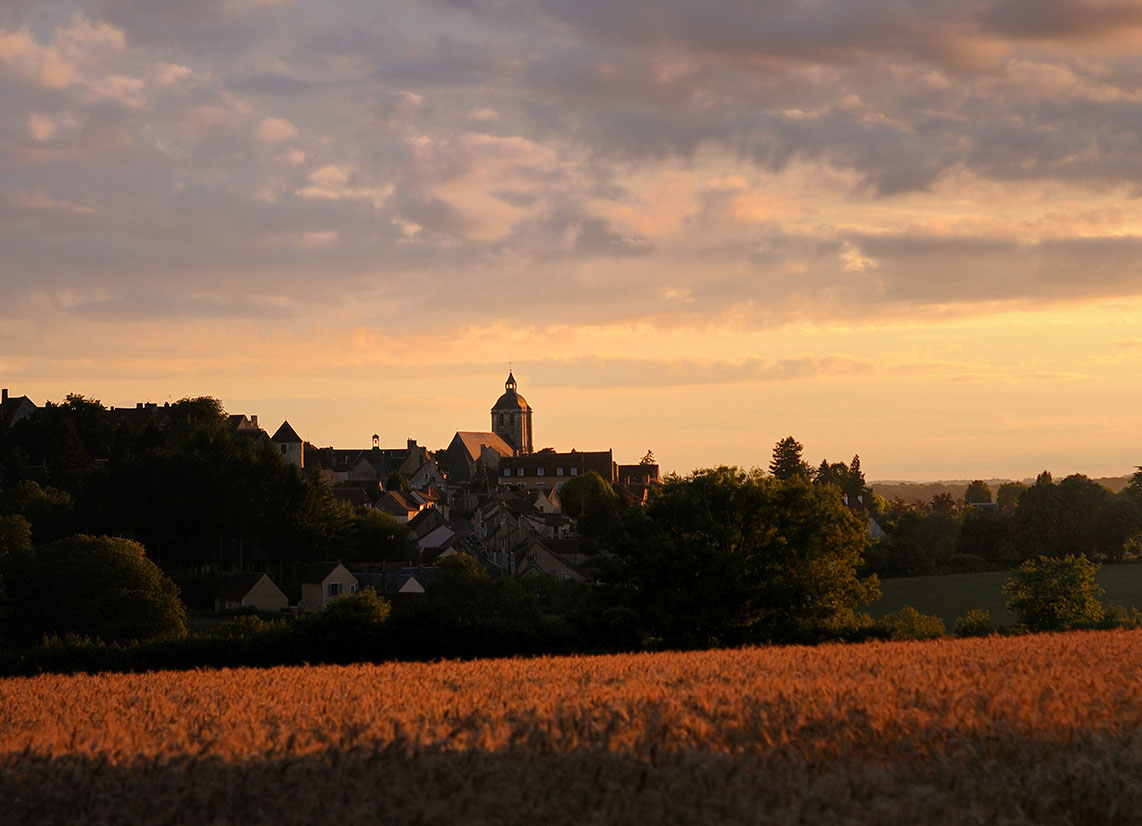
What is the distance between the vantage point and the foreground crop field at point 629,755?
29.0ft

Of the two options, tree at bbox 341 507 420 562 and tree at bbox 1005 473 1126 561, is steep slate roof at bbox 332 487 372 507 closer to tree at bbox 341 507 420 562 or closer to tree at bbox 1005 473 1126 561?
tree at bbox 341 507 420 562

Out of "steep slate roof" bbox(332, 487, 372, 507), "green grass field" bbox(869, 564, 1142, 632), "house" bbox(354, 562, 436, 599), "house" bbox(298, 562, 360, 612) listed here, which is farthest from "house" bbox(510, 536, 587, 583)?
"steep slate roof" bbox(332, 487, 372, 507)

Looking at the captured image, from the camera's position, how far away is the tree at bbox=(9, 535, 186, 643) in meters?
65.8

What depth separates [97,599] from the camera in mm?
66250

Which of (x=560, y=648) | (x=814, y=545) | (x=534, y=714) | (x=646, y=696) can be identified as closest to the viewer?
(x=534, y=714)

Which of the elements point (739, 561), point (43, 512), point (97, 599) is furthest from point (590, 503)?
point (739, 561)

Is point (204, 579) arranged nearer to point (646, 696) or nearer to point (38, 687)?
point (38, 687)

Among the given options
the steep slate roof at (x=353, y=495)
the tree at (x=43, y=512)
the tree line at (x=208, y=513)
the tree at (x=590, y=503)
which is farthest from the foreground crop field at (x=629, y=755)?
the steep slate roof at (x=353, y=495)

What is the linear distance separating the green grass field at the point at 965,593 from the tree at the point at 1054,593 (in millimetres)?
23982

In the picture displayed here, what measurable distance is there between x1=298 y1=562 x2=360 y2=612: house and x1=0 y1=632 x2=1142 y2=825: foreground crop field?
256 feet

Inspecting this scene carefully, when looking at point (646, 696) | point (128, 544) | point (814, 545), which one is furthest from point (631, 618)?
point (128, 544)

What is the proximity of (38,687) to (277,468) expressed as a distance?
273 ft

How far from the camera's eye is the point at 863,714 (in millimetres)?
11328

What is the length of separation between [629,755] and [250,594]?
83.0 metres
